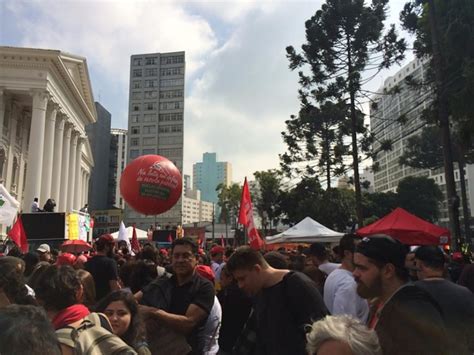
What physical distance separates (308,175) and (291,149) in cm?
230

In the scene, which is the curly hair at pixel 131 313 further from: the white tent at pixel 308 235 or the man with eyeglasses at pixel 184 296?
the white tent at pixel 308 235

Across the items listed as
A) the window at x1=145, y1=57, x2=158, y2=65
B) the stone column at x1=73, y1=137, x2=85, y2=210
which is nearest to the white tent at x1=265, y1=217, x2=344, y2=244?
the stone column at x1=73, y1=137, x2=85, y2=210

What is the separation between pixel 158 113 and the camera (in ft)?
273

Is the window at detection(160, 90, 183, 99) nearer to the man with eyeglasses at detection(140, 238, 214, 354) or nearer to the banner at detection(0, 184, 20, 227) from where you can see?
the banner at detection(0, 184, 20, 227)

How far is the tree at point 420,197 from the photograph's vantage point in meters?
62.0

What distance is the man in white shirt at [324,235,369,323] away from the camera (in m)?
4.13

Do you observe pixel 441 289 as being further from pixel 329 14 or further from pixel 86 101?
pixel 86 101

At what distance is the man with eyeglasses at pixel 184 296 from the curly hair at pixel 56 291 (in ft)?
2.27

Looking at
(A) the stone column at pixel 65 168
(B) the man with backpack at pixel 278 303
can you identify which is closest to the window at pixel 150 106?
(A) the stone column at pixel 65 168

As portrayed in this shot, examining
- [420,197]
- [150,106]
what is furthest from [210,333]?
[150,106]

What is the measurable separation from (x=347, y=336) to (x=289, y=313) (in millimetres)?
1607

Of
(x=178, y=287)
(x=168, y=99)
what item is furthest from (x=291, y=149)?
(x=168, y=99)

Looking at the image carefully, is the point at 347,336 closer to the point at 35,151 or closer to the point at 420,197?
the point at 35,151

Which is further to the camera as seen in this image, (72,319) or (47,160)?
(47,160)
